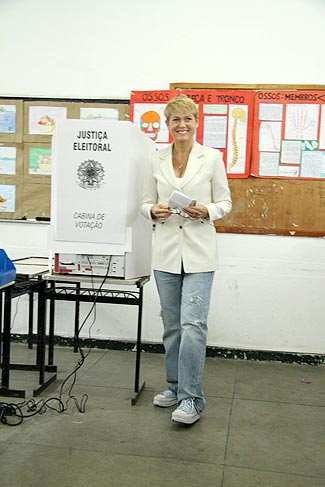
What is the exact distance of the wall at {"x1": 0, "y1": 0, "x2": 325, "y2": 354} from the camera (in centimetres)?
378

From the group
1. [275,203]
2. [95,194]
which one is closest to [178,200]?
[95,194]

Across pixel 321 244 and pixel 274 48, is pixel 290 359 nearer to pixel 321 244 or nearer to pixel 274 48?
pixel 321 244

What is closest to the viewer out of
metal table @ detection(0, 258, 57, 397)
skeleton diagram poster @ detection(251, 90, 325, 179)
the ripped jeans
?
the ripped jeans

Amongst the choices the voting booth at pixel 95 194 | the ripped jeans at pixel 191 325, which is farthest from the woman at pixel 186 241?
the voting booth at pixel 95 194

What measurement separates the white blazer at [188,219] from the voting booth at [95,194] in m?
0.14

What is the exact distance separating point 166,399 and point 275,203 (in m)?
1.61

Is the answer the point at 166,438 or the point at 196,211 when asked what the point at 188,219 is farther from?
the point at 166,438

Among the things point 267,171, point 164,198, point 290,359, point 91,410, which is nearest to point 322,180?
point 267,171

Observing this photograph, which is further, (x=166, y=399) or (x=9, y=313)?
(x=166, y=399)

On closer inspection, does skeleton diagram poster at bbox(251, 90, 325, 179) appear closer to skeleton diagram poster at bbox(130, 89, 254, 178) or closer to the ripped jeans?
skeleton diagram poster at bbox(130, 89, 254, 178)

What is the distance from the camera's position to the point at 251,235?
386 cm

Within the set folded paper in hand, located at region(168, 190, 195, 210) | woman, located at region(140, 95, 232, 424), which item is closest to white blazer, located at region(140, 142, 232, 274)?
woman, located at region(140, 95, 232, 424)

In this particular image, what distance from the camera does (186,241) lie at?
2609 mm

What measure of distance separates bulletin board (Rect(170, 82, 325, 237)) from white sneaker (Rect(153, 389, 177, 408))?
139 cm
